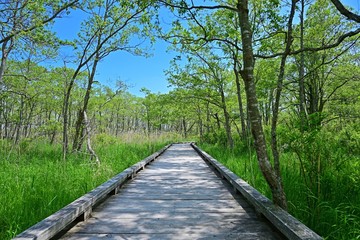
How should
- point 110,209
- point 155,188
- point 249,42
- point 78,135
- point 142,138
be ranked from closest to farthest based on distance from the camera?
point 249,42
point 110,209
point 155,188
point 78,135
point 142,138

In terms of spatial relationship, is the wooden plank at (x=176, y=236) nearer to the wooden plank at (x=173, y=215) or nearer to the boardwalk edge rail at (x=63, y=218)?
the boardwalk edge rail at (x=63, y=218)

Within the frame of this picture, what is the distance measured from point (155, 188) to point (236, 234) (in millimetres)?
2590

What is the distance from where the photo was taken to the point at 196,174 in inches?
268

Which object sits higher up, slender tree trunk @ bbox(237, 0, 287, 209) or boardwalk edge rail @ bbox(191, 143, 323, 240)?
slender tree trunk @ bbox(237, 0, 287, 209)

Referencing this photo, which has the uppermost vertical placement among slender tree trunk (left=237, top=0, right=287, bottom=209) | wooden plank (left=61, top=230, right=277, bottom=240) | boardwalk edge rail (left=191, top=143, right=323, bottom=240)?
slender tree trunk (left=237, top=0, right=287, bottom=209)

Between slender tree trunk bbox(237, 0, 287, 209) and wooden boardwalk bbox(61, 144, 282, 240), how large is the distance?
0.40 meters

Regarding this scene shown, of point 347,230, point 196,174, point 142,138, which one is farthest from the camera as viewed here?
point 142,138

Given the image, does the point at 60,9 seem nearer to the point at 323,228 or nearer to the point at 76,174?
the point at 76,174

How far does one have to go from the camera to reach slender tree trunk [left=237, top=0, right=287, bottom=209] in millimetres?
3062

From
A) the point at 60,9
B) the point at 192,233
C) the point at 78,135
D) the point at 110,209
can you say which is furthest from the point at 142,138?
the point at 192,233

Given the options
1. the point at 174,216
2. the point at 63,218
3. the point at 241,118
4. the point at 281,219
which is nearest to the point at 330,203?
the point at 281,219

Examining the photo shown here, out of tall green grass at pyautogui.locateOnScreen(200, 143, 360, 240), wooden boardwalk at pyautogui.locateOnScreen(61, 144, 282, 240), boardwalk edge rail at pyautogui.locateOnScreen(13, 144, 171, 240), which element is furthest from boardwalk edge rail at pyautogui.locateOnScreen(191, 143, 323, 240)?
boardwalk edge rail at pyautogui.locateOnScreen(13, 144, 171, 240)

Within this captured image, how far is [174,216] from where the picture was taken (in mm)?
3375

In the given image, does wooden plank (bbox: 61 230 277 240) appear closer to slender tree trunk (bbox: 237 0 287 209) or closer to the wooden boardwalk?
the wooden boardwalk
